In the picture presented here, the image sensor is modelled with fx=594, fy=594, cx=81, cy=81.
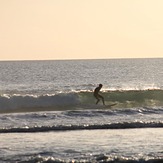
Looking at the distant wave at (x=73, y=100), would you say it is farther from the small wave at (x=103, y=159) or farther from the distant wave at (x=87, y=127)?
the small wave at (x=103, y=159)

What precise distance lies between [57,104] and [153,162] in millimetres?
21695

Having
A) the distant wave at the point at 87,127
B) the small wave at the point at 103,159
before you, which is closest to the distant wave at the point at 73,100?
the distant wave at the point at 87,127

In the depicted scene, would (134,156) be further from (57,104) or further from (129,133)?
(57,104)

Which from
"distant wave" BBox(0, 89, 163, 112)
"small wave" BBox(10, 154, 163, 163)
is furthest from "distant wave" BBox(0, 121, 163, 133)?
"distant wave" BBox(0, 89, 163, 112)

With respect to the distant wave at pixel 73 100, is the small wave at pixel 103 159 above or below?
below

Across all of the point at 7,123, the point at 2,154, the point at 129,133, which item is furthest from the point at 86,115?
the point at 2,154

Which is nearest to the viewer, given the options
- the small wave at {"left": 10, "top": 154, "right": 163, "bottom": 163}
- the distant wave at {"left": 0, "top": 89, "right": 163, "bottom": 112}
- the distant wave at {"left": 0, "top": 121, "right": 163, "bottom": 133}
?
the small wave at {"left": 10, "top": 154, "right": 163, "bottom": 163}

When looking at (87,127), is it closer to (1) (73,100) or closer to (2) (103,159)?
(2) (103,159)

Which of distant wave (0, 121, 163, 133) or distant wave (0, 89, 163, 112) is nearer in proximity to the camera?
distant wave (0, 121, 163, 133)

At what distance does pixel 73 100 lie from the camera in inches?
1468

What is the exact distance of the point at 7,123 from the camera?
23.0 m

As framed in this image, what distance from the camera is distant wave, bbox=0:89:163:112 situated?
3469 centimetres

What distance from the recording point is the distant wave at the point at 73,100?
34688 mm

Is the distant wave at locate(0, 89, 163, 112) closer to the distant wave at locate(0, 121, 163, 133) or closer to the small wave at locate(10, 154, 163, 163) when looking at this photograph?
the distant wave at locate(0, 121, 163, 133)
